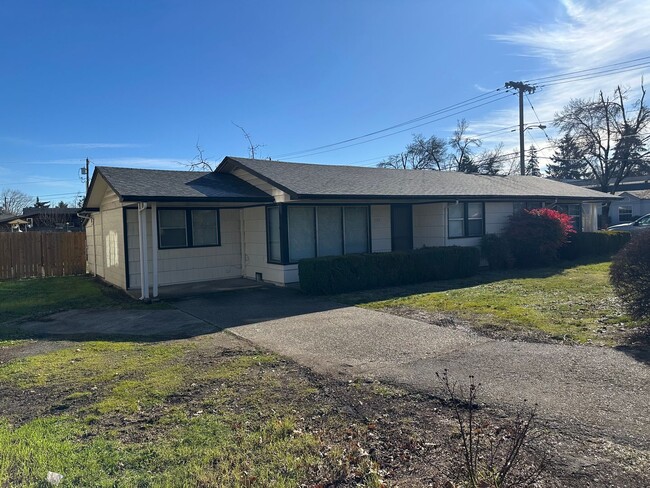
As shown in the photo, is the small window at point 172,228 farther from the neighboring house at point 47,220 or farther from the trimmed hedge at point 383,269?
the neighboring house at point 47,220

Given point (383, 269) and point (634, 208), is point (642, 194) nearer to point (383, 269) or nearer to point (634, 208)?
point (634, 208)

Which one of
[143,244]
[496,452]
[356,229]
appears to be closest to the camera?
[496,452]

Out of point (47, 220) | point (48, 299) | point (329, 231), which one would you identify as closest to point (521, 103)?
point (329, 231)

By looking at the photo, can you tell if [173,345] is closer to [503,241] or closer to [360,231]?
[360,231]

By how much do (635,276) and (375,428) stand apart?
535 centimetres

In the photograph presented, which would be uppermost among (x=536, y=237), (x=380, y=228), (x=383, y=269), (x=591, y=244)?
(x=380, y=228)

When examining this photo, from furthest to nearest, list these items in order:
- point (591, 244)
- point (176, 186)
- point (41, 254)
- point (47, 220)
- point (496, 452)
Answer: point (47, 220)
point (591, 244)
point (41, 254)
point (176, 186)
point (496, 452)

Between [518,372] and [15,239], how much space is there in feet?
59.3

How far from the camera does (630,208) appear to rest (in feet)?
139

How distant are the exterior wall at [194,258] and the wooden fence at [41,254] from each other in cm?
686

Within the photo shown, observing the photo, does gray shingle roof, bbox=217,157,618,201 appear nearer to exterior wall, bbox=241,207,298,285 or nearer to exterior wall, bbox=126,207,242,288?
exterior wall, bbox=241,207,298,285

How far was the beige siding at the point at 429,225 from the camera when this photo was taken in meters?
16.1

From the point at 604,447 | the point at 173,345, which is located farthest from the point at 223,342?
the point at 604,447

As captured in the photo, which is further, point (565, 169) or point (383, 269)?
point (565, 169)
